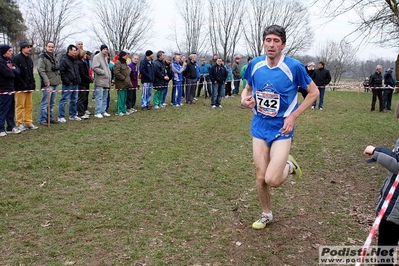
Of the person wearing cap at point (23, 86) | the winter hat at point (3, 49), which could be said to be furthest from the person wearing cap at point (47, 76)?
the winter hat at point (3, 49)

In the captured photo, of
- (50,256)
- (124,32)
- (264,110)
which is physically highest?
(124,32)

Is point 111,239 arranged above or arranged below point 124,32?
below

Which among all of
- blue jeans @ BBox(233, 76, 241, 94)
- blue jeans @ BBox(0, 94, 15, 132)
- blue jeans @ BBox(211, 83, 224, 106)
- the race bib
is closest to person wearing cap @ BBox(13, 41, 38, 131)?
blue jeans @ BBox(0, 94, 15, 132)

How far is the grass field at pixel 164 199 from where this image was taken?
3725 mm

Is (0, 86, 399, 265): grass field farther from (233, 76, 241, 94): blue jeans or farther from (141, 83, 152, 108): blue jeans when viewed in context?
(233, 76, 241, 94): blue jeans

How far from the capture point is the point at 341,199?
17.9 ft

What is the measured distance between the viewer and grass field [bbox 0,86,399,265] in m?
3.72

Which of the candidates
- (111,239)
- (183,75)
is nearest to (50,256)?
(111,239)

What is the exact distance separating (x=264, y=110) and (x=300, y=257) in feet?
5.57

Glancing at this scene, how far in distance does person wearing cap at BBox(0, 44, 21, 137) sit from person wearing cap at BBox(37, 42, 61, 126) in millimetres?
922

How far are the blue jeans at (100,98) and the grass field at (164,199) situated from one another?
1.66 metres

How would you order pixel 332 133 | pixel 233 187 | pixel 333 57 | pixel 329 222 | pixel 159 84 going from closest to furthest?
pixel 329 222 → pixel 233 187 → pixel 332 133 → pixel 159 84 → pixel 333 57

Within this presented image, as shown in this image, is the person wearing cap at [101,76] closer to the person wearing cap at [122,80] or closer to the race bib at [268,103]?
the person wearing cap at [122,80]

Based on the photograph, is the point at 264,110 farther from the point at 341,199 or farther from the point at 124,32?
the point at 124,32
